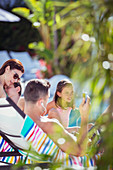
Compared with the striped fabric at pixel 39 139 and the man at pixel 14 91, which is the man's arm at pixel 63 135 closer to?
the striped fabric at pixel 39 139

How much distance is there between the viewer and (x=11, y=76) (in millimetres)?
2900

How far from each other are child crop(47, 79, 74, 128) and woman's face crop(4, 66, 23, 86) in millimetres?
373

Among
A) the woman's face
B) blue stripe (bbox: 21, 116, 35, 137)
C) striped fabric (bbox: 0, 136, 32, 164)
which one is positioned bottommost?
striped fabric (bbox: 0, 136, 32, 164)

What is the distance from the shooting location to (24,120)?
238cm

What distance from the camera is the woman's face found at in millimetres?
2879

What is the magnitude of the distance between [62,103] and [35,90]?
0.60 meters

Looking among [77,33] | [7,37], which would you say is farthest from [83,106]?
[7,37]

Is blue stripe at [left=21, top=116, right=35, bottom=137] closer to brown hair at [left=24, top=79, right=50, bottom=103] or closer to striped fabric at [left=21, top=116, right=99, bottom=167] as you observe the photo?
striped fabric at [left=21, top=116, right=99, bottom=167]

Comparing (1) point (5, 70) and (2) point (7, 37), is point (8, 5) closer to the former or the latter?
(2) point (7, 37)

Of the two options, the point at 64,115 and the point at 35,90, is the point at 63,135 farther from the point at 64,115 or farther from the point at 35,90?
the point at 64,115

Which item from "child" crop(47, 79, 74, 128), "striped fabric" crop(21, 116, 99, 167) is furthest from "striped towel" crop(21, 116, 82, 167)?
"child" crop(47, 79, 74, 128)

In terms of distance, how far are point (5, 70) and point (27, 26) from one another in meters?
8.04

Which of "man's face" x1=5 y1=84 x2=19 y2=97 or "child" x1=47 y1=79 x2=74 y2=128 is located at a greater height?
"man's face" x1=5 y1=84 x2=19 y2=97


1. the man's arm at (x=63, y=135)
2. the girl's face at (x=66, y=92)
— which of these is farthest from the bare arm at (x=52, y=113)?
the man's arm at (x=63, y=135)
